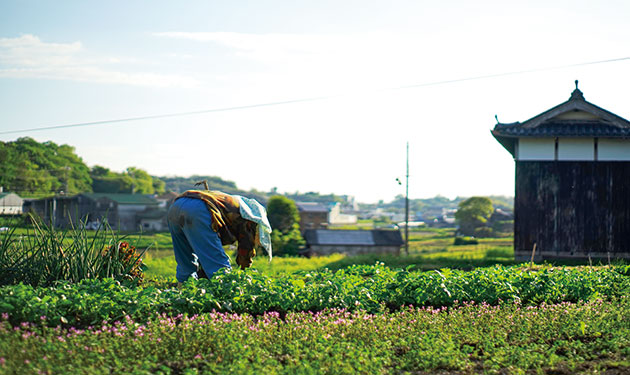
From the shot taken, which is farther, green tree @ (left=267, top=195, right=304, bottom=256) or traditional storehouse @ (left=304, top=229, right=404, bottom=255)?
traditional storehouse @ (left=304, top=229, right=404, bottom=255)

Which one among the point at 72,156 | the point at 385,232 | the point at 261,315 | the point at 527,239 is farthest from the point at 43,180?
the point at 261,315

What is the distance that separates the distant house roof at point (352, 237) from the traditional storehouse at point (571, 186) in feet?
74.4

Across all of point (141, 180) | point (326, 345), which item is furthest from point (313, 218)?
point (326, 345)

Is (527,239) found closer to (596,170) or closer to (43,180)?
(596,170)

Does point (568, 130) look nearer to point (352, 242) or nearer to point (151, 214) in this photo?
point (352, 242)

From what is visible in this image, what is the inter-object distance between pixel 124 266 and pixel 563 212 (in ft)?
34.2

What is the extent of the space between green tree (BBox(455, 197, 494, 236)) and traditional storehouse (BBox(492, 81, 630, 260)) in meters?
56.0

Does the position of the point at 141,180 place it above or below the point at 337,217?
above

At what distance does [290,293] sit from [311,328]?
28.5 inches

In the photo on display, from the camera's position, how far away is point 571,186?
14.2 meters

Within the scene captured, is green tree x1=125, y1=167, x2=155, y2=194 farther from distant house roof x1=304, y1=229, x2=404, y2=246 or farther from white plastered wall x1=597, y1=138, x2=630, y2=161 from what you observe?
white plastered wall x1=597, y1=138, x2=630, y2=161

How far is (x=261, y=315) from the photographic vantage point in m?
5.56

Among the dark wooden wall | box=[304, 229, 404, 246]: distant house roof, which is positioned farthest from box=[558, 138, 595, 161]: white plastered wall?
box=[304, 229, 404, 246]: distant house roof

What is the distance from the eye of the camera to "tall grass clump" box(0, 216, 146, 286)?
6.36 metres
